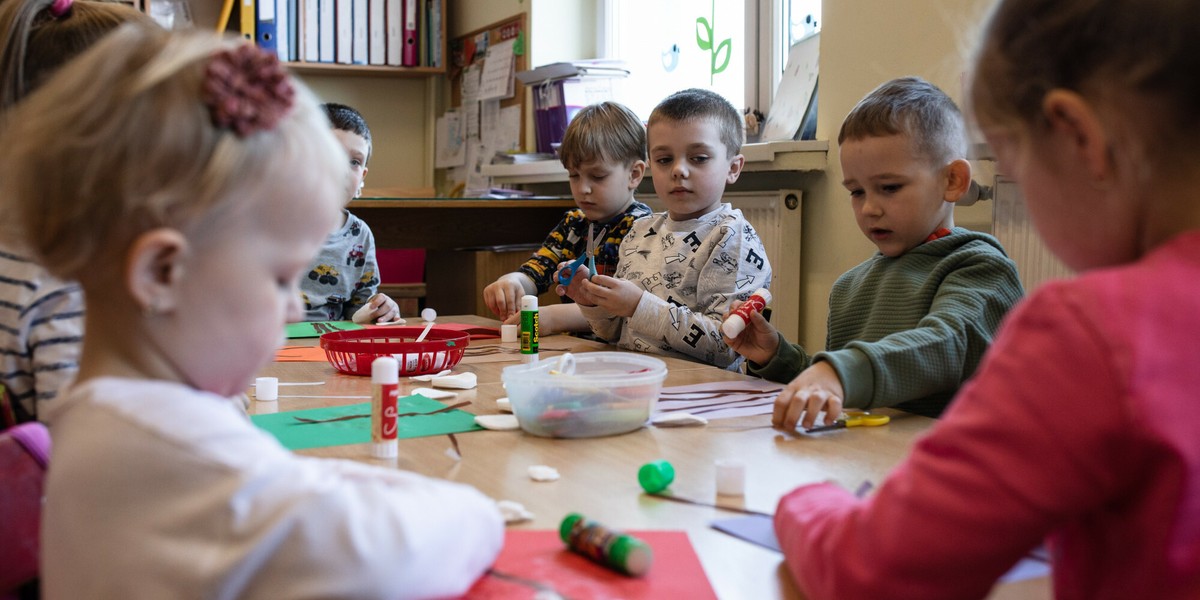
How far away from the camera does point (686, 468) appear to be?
1.08 metres

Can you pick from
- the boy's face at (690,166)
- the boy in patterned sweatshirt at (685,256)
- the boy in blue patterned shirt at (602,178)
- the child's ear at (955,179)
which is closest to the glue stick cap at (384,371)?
the boy in patterned sweatshirt at (685,256)

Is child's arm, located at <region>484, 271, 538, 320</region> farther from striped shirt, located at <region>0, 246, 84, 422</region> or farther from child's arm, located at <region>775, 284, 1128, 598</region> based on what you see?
child's arm, located at <region>775, 284, 1128, 598</region>

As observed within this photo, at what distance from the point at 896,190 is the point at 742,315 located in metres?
0.32

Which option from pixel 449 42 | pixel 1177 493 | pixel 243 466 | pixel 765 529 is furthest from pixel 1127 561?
pixel 449 42

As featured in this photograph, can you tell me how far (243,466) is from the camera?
61 cm

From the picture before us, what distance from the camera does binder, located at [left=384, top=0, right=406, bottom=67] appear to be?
488cm

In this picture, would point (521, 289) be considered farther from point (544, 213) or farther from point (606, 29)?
point (606, 29)

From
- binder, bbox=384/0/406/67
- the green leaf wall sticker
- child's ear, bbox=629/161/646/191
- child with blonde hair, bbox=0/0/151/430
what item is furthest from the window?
child with blonde hair, bbox=0/0/151/430

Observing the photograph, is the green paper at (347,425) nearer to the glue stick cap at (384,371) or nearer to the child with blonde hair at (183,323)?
the glue stick cap at (384,371)

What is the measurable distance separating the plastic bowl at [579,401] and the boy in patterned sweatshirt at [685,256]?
669mm

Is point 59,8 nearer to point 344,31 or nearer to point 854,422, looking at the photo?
point 854,422

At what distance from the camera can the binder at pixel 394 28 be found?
4.88 meters

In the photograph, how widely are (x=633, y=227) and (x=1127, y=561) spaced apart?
1.83 m

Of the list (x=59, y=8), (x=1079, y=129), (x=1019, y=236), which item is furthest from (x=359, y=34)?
(x=1079, y=129)
